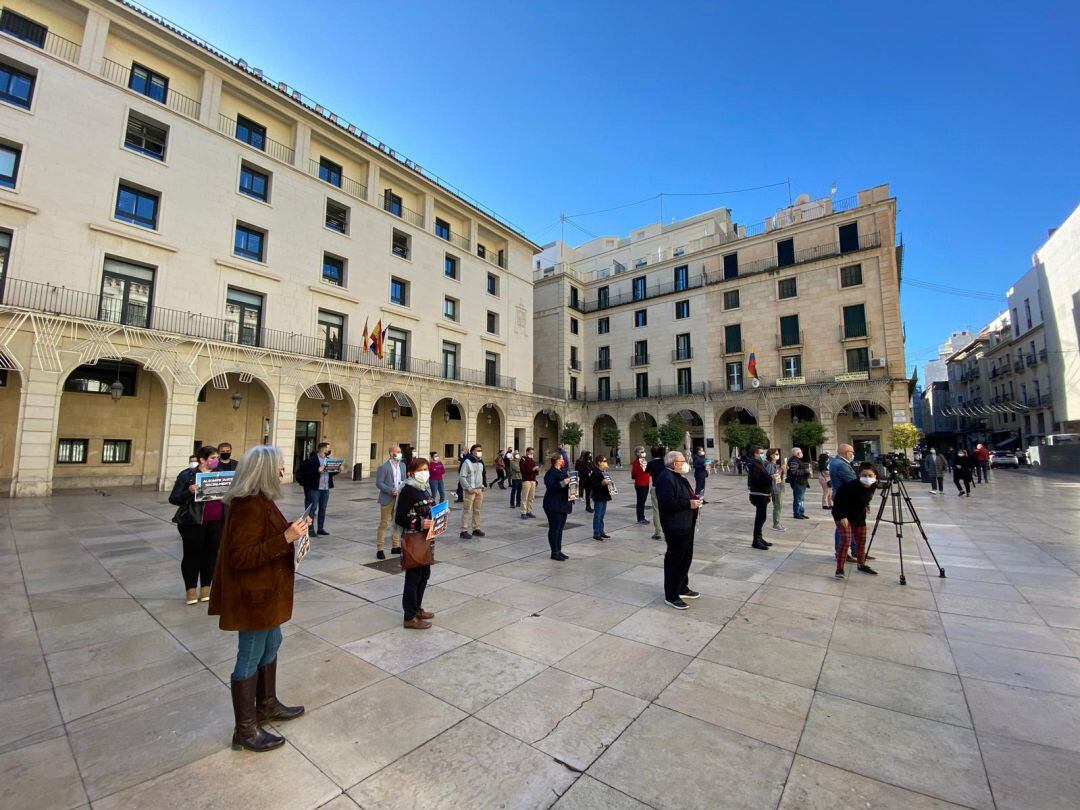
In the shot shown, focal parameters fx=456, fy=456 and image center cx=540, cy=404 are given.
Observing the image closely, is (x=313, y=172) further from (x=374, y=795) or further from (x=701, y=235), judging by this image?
(x=701, y=235)

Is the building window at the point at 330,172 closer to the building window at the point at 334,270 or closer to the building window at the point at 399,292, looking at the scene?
the building window at the point at 334,270

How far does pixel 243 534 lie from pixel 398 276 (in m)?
24.7

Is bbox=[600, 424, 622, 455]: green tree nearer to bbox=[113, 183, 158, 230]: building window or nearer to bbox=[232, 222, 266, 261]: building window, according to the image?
bbox=[232, 222, 266, 261]: building window

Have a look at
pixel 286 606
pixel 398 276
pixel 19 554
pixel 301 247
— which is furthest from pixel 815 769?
pixel 398 276

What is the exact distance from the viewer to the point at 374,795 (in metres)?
2.24

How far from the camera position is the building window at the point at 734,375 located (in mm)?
32656

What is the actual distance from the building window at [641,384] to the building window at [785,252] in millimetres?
12315

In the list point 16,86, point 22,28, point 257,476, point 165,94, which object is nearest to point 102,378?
point 16,86

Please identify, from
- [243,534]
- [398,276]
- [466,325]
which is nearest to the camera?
[243,534]

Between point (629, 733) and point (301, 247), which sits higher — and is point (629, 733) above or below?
below

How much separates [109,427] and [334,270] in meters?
11.2

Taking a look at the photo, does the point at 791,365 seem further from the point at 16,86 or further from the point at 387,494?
the point at 16,86

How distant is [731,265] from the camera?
34.4m

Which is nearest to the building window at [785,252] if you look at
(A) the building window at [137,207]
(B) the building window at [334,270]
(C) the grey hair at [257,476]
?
(B) the building window at [334,270]
